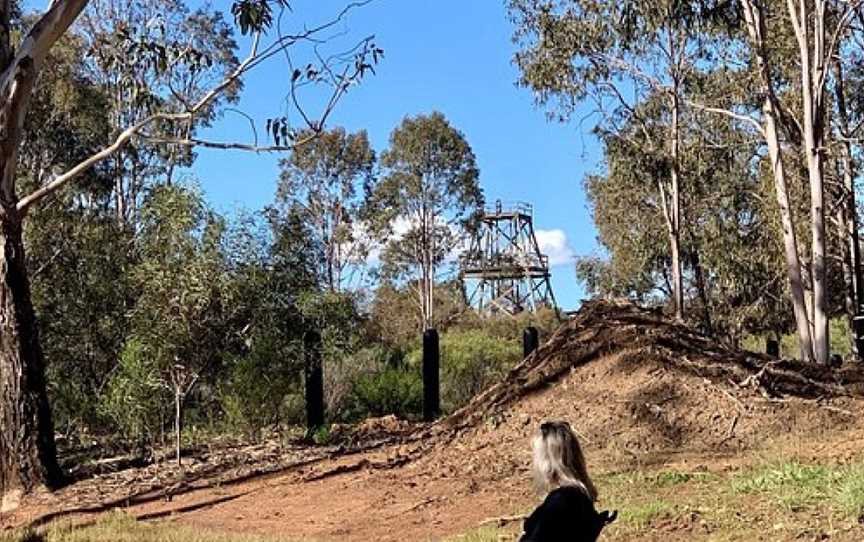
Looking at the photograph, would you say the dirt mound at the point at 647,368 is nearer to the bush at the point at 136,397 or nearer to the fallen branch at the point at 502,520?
the fallen branch at the point at 502,520

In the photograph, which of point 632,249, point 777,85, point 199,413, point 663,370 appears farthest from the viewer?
point 632,249

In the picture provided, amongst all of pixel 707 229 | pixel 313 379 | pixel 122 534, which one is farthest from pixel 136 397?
pixel 707 229

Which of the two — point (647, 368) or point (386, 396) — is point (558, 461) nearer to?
point (647, 368)

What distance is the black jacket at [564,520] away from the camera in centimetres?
417

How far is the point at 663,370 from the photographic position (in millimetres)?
10656

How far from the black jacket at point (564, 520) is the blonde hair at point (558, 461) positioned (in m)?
0.08

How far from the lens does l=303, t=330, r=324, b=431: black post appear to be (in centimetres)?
1286

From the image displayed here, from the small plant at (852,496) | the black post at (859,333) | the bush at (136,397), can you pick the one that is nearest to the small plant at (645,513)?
the small plant at (852,496)

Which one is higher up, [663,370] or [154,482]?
[663,370]

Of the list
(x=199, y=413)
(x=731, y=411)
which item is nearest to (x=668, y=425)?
(x=731, y=411)

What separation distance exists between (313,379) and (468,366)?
7471 mm

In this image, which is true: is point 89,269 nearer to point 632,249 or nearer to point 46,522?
point 46,522

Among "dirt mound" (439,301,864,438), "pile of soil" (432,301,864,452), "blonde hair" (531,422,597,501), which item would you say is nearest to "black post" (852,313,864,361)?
"dirt mound" (439,301,864,438)

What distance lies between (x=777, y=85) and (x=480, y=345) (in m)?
8.80
